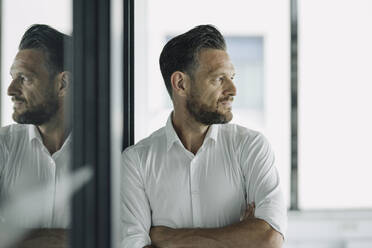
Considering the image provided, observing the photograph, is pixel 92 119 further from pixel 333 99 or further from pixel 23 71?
pixel 333 99

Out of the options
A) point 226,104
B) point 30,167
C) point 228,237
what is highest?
point 226,104

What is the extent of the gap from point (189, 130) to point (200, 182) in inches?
7.6

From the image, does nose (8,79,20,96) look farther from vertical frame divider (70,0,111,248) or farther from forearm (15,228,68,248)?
vertical frame divider (70,0,111,248)

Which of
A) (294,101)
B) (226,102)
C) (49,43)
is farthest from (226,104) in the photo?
(49,43)

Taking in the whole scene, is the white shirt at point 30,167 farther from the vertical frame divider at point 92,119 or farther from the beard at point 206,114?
the beard at point 206,114

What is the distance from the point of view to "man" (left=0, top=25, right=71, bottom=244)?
0.32m

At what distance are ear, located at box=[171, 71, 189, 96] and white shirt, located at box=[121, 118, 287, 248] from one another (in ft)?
0.55

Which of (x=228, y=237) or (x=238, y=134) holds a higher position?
(x=238, y=134)

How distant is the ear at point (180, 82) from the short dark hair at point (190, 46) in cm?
2

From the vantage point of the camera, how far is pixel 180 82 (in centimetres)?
139

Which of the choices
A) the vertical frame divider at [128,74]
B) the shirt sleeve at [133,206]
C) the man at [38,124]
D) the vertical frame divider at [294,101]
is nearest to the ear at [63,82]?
the man at [38,124]

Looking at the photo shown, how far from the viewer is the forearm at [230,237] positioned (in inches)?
43.7

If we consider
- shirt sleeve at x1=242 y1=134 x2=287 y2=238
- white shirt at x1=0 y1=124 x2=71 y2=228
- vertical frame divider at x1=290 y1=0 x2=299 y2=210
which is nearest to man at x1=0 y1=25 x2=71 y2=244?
white shirt at x1=0 y1=124 x2=71 y2=228

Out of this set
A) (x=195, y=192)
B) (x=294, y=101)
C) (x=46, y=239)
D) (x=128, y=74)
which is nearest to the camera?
(x=46, y=239)
